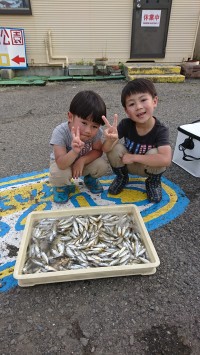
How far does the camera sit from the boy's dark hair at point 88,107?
2.44 m

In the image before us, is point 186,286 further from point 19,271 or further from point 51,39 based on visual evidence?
point 51,39

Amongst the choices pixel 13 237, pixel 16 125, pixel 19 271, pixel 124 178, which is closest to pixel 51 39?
pixel 16 125

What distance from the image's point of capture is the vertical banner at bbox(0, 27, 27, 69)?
828cm

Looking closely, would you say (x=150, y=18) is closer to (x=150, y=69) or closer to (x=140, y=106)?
(x=150, y=69)

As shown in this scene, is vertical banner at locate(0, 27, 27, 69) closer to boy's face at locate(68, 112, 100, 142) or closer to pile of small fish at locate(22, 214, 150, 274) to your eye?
boy's face at locate(68, 112, 100, 142)

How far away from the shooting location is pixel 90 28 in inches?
348

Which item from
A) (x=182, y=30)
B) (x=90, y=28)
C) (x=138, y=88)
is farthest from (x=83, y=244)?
(x=182, y=30)

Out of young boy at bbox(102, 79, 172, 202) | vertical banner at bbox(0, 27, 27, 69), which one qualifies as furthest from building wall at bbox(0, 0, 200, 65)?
young boy at bbox(102, 79, 172, 202)

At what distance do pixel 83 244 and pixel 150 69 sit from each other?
7963mm

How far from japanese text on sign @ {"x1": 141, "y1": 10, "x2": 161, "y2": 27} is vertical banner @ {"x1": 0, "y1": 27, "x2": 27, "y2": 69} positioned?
13.5ft

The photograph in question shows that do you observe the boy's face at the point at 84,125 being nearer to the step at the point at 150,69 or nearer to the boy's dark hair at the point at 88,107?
the boy's dark hair at the point at 88,107

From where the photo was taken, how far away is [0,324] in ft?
6.40

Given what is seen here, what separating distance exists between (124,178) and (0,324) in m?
2.01

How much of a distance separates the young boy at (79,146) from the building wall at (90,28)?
7383 millimetres
